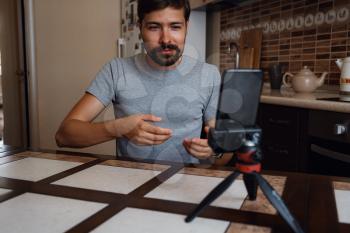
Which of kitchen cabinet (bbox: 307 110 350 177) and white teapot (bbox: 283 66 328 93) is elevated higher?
white teapot (bbox: 283 66 328 93)

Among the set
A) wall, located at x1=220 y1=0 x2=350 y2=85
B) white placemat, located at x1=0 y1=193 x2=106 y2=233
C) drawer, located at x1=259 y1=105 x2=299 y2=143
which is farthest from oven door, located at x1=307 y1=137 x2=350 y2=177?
white placemat, located at x1=0 y1=193 x2=106 y2=233

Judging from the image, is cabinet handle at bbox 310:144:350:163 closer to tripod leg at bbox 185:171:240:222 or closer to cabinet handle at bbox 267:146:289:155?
cabinet handle at bbox 267:146:289:155

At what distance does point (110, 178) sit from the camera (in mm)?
752

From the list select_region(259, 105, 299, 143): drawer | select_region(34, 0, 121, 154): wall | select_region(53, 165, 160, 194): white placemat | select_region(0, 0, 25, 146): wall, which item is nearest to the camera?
select_region(53, 165, 160, 194): white placemat

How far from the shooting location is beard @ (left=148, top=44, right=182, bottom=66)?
4.00ft

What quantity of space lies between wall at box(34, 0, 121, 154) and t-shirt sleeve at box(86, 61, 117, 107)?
2.07 metres

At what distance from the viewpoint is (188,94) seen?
131 cm

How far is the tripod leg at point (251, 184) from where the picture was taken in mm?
516

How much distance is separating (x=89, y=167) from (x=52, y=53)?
115 inches

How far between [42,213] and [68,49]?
3089 millimetres

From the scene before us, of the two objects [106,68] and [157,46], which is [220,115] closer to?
[157,46]

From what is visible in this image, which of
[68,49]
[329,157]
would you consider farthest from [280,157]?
[68,49]

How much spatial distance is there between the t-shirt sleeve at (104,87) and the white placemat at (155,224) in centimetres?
77

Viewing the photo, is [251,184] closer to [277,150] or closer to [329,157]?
[329,157]
